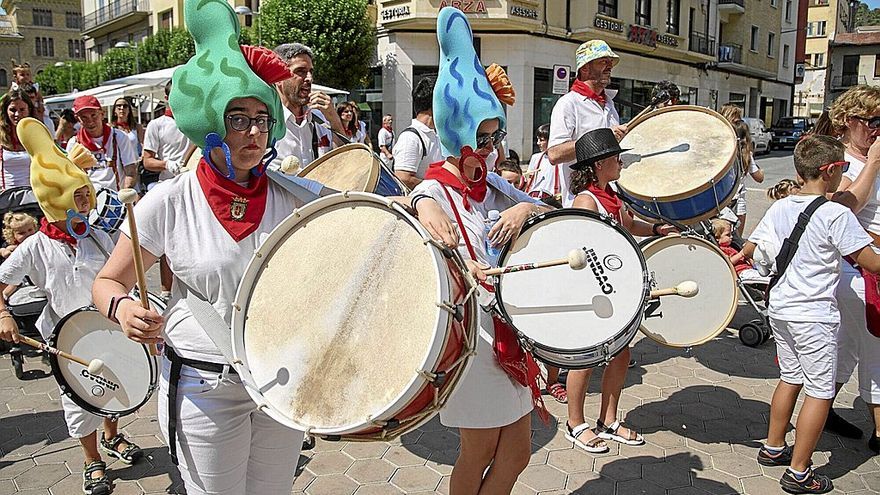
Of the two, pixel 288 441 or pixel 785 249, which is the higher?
pixel 785 249

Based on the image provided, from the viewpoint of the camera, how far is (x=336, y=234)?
216 centimetres

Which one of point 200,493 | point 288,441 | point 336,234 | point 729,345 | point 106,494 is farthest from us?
point 729,345

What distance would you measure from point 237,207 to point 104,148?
5.46 meters

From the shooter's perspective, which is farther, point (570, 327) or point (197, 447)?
point (570, 327)

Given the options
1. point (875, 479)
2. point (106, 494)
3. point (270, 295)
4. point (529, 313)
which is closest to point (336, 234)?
point (270, 295)

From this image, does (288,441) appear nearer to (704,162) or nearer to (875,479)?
(704,162)

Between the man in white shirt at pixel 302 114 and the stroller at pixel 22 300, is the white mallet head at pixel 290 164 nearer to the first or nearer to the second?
the man in white shirt at pixel 302 114

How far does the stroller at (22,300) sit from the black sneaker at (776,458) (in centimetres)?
537

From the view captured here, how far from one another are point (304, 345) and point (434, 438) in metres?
2.58

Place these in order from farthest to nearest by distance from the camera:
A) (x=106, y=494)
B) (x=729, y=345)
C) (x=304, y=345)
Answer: (x=729, y=345)
(x=106, y=494)
(x=304, y=345)

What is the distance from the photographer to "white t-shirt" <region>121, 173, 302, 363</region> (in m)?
2.21

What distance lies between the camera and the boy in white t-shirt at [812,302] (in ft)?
11.8

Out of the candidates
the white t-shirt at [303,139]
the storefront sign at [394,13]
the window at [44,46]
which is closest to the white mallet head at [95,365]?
the white t-shirt at [303,139]

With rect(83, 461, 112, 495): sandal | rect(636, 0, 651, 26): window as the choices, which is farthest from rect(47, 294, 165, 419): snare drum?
rect(636, 0, 651, 26): window
